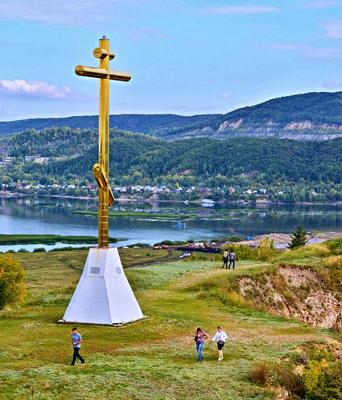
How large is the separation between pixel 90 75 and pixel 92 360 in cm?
816

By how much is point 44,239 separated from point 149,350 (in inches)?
3392

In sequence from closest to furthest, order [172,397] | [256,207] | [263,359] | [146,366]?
[172,397]
[146,366]
[263,359]
[256,207]

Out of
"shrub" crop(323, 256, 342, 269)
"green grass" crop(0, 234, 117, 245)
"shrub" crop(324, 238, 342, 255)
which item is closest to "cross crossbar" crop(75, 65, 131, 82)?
"shrub" crop(323, 256, 342, 269)

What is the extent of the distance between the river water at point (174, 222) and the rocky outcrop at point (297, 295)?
2596 inches

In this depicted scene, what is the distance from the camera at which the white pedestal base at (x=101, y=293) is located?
2311 centimetres

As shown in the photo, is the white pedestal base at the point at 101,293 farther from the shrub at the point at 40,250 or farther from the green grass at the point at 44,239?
the green grass at the point at 44,239

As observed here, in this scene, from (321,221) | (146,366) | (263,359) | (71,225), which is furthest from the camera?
(321,221)

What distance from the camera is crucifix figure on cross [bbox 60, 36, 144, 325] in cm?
2314

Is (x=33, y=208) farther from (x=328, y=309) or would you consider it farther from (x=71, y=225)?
(x=328, y=309)

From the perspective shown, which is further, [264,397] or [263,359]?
[263,359]

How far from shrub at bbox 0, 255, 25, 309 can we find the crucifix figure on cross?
26.4 feet

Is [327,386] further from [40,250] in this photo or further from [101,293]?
[40,250]

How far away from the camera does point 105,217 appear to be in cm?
2378

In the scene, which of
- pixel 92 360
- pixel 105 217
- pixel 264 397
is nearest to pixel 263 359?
pixel 264 397
